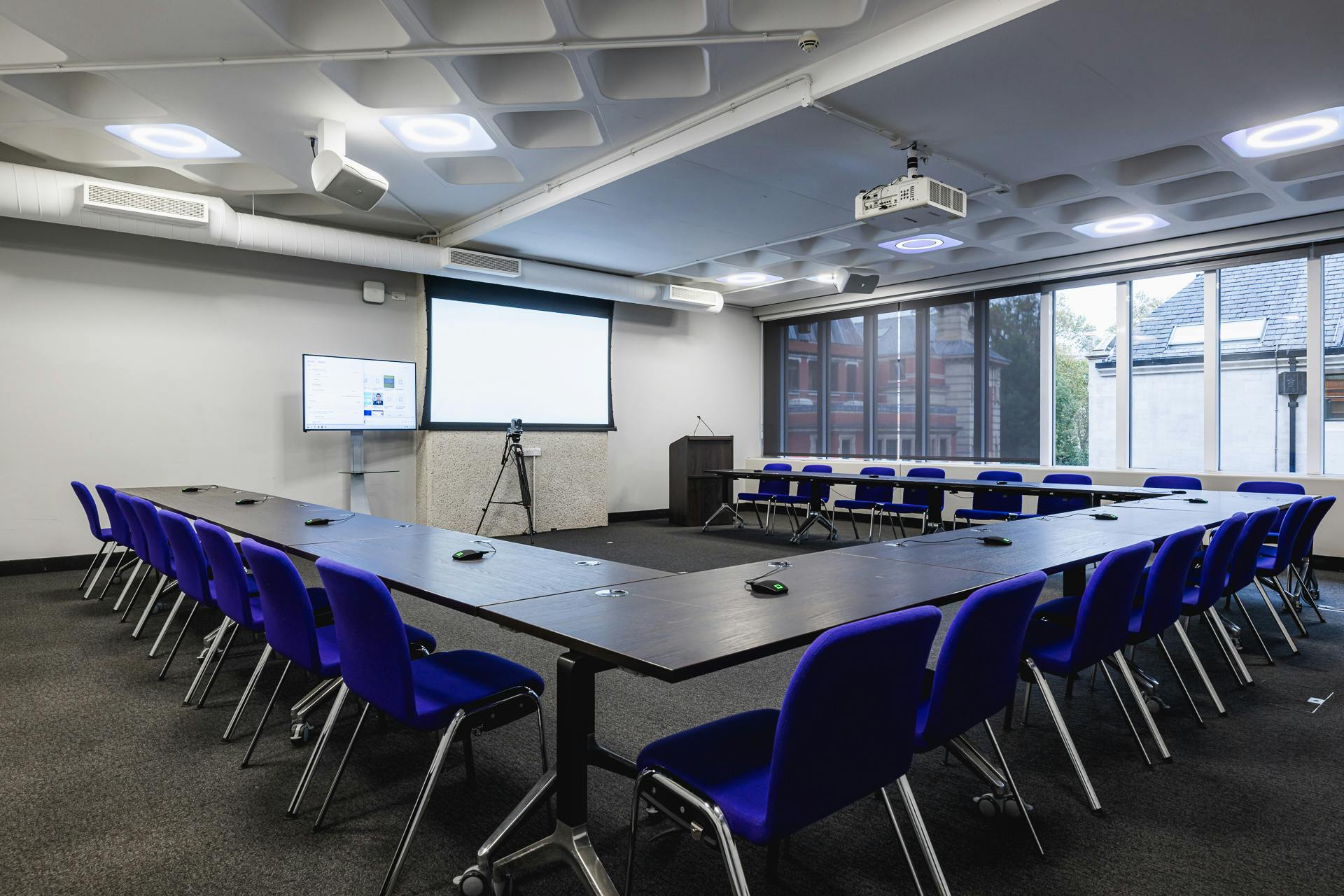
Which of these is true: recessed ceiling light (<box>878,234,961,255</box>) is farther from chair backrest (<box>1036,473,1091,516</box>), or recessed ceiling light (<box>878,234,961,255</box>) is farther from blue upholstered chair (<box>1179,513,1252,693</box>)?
blue upholstered chair (<box>1179,513,1252,693</box>)

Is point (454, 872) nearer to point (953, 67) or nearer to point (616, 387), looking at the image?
point (953, 67)

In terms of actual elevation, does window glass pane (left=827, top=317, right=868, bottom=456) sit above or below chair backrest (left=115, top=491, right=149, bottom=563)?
above

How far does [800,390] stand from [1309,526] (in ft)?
23.1

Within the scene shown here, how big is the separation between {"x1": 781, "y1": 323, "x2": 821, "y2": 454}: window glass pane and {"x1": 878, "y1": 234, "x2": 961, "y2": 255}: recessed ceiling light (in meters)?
3.21

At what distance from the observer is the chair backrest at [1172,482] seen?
6211 mm

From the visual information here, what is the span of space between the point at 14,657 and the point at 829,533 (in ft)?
22.7

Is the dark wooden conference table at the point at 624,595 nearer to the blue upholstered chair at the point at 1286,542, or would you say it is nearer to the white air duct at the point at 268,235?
the blue upholstered chair at the point at 1286,542

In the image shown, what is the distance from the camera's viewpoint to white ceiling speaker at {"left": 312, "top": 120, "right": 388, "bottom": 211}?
440cm

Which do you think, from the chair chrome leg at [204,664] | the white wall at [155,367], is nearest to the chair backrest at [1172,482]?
the chair chrome leg at [204,664]

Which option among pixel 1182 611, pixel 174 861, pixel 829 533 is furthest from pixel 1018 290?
pixel 174 861

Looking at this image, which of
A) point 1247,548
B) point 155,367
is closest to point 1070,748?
point 1247,548

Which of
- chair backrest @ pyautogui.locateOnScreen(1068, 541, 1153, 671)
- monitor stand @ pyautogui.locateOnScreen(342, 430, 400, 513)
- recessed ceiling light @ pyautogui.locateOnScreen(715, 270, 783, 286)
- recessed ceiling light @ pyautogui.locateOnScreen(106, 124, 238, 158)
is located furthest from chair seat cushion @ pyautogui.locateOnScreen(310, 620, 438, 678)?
recessed ceiling light @ pyautogui.locateOnScreen(715, 270, 783, 286)

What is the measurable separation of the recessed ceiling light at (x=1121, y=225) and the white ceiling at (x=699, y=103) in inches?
7.1

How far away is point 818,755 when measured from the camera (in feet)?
4.57
